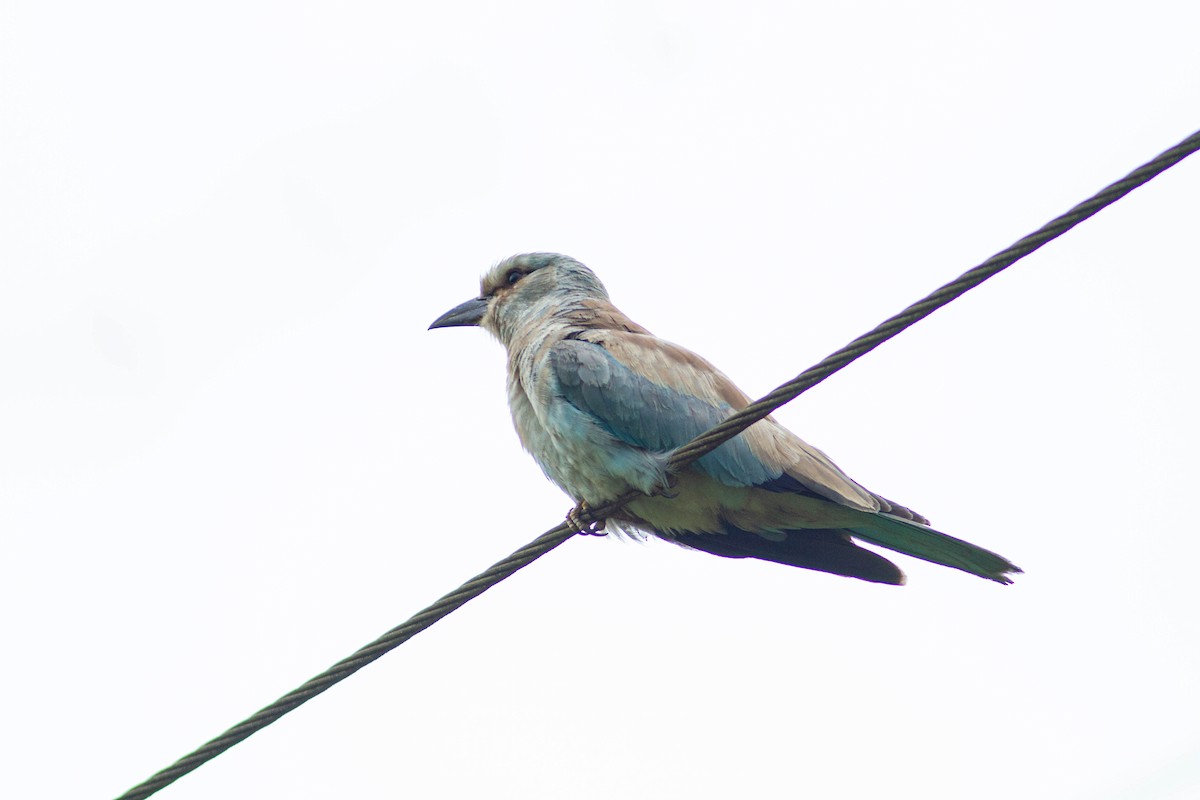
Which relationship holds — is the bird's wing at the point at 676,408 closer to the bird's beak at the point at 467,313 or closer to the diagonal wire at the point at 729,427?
the diagonal wire at the point at 729,427

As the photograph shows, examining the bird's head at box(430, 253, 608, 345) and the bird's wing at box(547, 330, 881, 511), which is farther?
the bird's head at box(430, 253, 608, 345)

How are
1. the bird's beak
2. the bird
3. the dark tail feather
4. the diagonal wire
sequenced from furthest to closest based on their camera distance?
the bird's beak < the dark tail feather < the bird < the diagonal wire

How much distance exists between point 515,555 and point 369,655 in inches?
18.8

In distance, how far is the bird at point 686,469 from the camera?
170 inches

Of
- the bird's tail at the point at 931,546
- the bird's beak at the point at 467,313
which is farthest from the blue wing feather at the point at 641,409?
the bird's beak at the point at 467,313

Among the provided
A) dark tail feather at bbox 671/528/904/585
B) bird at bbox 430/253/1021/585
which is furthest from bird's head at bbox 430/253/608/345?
dark tail feather at bbox 671/528/904/585

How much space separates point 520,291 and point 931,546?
7.45 ft

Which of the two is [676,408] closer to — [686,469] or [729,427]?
[686,469]

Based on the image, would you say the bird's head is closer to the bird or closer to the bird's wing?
the bird

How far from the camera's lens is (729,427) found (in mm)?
3311

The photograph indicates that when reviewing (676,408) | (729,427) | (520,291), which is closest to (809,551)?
(676,408)

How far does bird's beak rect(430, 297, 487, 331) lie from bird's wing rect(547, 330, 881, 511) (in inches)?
47.2

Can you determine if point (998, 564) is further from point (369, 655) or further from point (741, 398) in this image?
point (369, 655)

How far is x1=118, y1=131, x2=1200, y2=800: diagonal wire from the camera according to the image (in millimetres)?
2797
